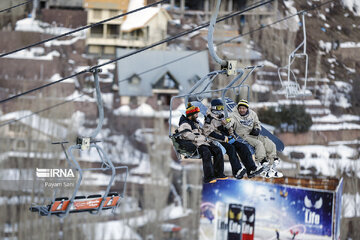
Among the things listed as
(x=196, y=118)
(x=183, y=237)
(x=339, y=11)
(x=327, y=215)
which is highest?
(x=339, y=11)

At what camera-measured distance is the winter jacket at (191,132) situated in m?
7.23

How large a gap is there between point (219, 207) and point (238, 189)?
906mm

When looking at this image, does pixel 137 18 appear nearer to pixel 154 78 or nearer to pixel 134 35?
pixel 134 35

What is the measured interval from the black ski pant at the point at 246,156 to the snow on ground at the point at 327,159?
79.6ft

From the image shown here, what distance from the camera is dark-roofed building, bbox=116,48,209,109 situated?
31.0 m

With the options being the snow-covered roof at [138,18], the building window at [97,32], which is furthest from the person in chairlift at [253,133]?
the building window at [97,32]

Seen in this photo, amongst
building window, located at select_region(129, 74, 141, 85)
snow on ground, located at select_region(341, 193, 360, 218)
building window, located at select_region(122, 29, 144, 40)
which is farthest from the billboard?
building window, located at select_region(122, 29, 144, 40)

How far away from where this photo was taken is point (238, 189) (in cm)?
1992

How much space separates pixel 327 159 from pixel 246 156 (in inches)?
1014

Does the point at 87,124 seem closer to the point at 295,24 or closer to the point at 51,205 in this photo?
the point at 295,24

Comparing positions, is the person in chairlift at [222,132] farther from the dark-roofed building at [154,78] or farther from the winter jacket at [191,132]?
the dark-roofed building at [154,78]

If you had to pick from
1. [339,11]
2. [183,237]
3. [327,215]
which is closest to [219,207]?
[327,215]

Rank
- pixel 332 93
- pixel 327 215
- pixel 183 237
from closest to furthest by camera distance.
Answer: pixel 327 215 → pixel 183 237 → pixel 332 93

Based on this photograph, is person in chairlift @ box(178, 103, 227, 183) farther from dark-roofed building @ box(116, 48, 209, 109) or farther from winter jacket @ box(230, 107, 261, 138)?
dark-roofed building @ box(116, 48, 209, 109)
